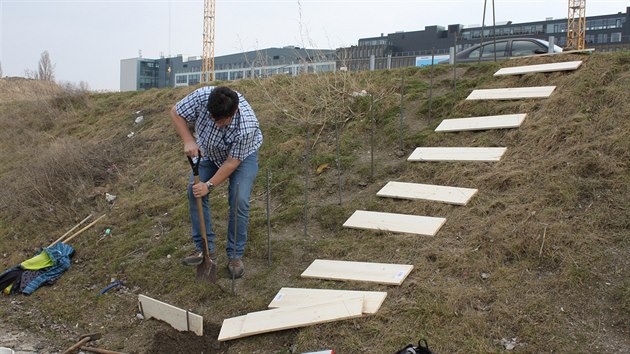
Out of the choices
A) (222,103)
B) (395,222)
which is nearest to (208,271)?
(222,103)

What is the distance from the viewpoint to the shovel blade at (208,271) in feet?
14.7

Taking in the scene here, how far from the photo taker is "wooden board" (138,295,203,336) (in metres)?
3.83

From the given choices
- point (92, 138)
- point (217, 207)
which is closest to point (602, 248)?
point (217, 207)

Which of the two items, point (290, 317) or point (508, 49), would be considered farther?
point (508, 49)

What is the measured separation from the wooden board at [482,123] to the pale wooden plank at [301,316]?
122 inches

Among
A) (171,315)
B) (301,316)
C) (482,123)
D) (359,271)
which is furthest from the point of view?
(482,123)

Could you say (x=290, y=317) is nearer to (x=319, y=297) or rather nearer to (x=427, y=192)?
(x=319, y=297)

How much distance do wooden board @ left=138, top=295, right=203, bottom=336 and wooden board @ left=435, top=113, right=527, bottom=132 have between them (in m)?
3.74

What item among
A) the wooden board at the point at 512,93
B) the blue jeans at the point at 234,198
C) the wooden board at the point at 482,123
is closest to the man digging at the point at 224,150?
the blue jeans at the point at 234,198

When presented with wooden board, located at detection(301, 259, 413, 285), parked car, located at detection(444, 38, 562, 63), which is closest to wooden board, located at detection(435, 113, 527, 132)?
wooden board, located at detection(301, 259, 413, 285)

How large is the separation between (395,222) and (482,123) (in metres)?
2.01

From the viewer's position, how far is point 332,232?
5070 millimetres

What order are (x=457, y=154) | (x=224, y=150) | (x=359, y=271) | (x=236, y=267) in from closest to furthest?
(x=359, y=271)
(x=224, y=150)
(x=236, y=267)
(x=457, y=154)

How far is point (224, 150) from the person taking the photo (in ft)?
14.2
